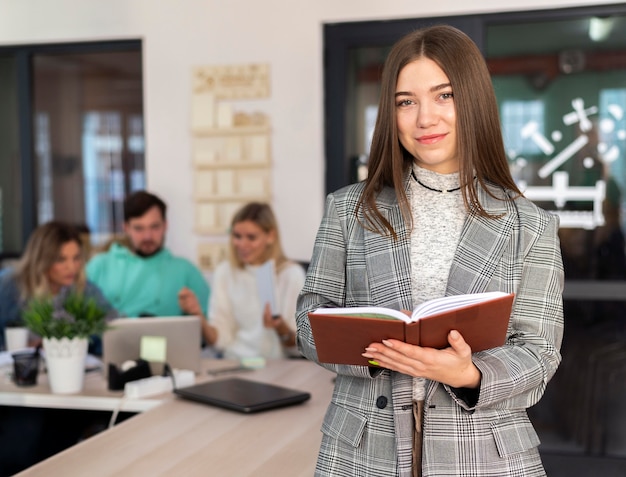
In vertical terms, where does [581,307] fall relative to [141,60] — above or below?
below

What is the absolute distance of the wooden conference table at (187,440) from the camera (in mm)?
1793

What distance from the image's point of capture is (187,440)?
199 centimetres

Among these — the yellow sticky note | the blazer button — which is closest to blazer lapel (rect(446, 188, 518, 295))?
the blazer button

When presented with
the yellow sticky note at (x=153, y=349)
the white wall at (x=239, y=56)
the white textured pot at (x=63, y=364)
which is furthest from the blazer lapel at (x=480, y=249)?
the white wall at (x=239, y=56)

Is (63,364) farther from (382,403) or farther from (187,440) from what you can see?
(382,403)

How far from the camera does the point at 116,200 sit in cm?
512

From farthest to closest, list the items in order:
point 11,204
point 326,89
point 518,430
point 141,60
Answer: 1. point 11,204
2. point 141,60
3. point 326,89
4. point 518,430

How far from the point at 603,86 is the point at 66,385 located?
9.73 feet

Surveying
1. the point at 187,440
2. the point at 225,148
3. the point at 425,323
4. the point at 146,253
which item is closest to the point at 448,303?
the point at 425,323

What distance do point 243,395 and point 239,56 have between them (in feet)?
8.19

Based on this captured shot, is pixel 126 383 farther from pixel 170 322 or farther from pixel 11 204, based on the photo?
pixel 11 204

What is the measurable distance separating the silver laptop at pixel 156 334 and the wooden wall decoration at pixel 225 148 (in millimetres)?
1597

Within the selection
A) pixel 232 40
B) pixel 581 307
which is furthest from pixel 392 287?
pixel 232 40

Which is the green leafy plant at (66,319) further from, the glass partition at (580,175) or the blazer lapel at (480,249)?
the glass partition at (580,175)
